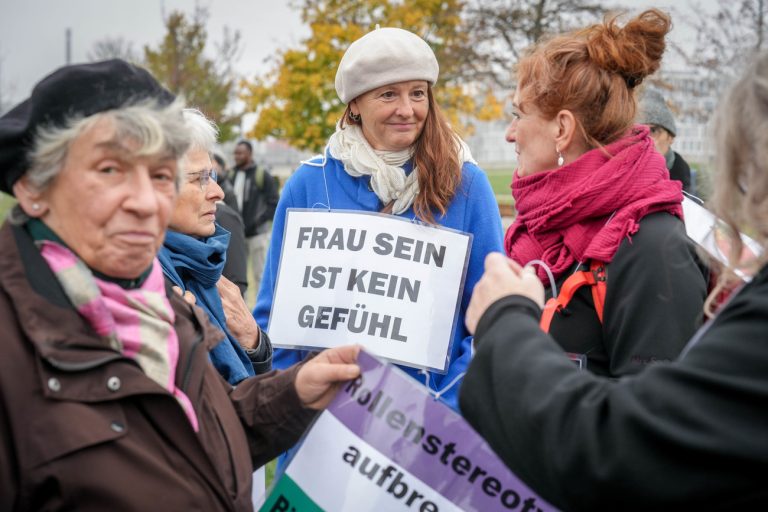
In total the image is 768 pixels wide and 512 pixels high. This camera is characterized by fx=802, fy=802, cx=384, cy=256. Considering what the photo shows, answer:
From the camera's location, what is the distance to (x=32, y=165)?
5.70 ft

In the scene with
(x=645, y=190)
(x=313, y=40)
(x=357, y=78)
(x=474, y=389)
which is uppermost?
(x=313, y=40)

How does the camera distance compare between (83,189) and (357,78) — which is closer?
(83,189)

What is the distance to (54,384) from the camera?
5.29 ft

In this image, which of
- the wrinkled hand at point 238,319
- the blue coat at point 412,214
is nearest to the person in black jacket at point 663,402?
the blue coat at point 412,214

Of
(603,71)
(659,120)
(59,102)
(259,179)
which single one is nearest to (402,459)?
(59,102)

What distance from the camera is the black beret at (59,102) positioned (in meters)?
1.71

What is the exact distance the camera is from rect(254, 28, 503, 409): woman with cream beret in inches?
128

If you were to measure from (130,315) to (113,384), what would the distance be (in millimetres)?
181

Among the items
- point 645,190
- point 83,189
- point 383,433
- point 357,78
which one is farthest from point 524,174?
point 83,189

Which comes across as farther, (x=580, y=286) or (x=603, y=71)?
(x=603, y=71)

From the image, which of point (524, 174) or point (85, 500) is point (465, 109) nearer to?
point (524, 174)

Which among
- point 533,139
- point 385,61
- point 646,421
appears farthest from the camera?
point 385,61

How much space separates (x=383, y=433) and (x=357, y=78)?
5.89ft

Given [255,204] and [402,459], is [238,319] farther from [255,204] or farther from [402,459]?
[255,204]
